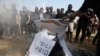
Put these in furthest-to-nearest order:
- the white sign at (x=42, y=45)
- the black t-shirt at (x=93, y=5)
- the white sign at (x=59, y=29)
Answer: the white sign at (x=59, y=29), the white sign at (x=42, y=45), the black t-shirt at (x=93, y=5)

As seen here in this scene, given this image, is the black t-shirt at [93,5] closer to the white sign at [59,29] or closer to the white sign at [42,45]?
the white sign at [59,29]

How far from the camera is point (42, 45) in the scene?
659cm

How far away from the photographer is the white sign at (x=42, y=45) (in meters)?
6.50

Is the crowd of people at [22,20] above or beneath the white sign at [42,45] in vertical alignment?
beneath

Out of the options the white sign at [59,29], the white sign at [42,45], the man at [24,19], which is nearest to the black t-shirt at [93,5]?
the white sign at [59,29]

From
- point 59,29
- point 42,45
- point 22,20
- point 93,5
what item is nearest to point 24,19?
point 22,20

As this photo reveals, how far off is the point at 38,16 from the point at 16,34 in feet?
13.0

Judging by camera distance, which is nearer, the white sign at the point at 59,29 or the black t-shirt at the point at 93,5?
the black t-shirt at the point at 93,5

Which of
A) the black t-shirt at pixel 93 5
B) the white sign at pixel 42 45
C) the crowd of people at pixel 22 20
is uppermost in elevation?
the black t-shirt at pixel 93 5

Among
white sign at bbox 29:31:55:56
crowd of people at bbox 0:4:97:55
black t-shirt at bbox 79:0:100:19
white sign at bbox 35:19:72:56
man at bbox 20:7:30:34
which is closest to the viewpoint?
black t-shirt at bbox 79:0:100:19

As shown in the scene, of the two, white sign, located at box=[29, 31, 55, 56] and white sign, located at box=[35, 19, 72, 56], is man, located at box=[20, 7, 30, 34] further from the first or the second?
white sign, located at box=[29, 31, 55, 56]

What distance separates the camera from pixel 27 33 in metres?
18.5

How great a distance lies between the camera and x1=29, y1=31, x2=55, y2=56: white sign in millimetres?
6496

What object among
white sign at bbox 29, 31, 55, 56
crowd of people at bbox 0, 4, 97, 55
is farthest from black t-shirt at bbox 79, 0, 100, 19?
crowd of people at bbox 0, 4, 97, 55
